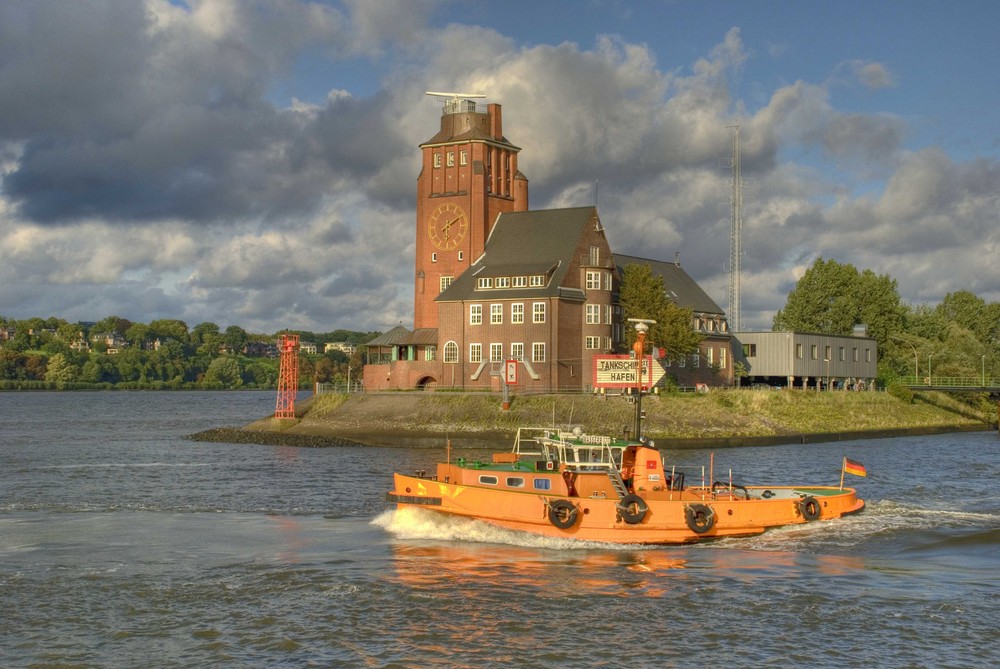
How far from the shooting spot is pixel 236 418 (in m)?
133

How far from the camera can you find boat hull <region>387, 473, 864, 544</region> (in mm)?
38031

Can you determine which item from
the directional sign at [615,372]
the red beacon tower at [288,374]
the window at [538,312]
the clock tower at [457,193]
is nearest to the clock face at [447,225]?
the clock tower at [457,193]

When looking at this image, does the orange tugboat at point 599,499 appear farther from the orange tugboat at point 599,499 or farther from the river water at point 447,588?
the river water at point 447,588

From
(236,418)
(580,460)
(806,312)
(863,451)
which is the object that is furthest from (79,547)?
(806,312)

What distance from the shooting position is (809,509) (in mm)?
40625

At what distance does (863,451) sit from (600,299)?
26.0 m

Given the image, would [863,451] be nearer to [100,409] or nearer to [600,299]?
[600,299]

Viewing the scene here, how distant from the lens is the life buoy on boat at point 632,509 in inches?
1494

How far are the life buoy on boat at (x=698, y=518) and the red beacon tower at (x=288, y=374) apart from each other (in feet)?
189

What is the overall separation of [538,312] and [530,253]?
6458 mm

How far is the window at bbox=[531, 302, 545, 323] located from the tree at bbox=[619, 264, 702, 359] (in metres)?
7.89

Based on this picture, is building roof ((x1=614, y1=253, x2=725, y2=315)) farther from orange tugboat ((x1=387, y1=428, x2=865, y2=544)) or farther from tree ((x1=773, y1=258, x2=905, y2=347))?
orange tugboat ((x1=387, y1=428, x2=865, y2=544))

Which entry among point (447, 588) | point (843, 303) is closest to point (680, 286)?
A: point (843, 303)

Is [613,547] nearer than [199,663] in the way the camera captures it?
No
